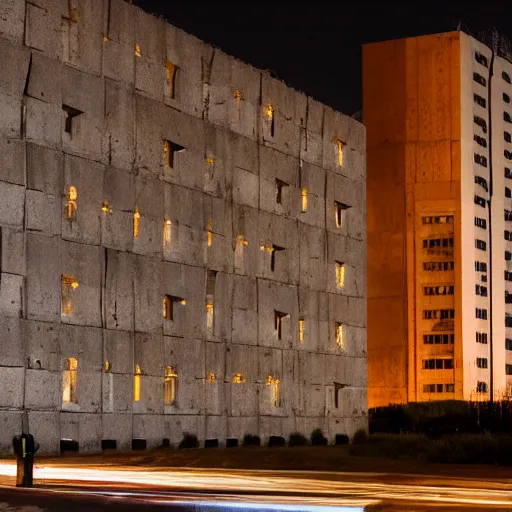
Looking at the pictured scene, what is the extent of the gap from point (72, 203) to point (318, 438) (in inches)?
613

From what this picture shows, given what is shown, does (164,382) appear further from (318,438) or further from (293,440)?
(318,438)

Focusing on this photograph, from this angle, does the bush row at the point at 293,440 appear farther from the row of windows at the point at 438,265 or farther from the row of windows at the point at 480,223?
the row of windows at the point at 480,223

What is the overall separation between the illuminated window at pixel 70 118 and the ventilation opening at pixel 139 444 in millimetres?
9388

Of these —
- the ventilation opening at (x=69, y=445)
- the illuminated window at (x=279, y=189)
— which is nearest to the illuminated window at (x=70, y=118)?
the ventilation opening at (x=69, y=445)

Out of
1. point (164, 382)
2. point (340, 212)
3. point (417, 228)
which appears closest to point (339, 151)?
point (340, 212)

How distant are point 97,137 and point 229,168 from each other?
7395 mm

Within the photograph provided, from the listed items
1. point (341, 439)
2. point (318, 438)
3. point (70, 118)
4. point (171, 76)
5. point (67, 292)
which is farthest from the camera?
point (341, 439)

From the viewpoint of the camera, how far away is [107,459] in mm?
30719

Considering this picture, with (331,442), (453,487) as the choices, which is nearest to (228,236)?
(331,442)

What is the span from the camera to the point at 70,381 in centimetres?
3609

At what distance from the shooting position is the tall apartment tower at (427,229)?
3135 inches

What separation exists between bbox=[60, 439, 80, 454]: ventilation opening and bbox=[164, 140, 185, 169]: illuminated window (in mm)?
9958

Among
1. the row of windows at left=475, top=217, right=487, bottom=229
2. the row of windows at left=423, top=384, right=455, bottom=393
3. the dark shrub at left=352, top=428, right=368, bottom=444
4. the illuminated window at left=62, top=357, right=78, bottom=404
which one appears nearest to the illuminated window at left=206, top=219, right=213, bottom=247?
the illuminated window at left=62, top=357, right=78, bottom=404

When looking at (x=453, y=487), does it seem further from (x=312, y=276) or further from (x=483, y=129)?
(x=483, y=129)
